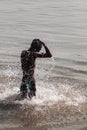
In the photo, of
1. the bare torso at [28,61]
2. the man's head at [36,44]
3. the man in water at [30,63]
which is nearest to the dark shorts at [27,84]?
the man in water at [30,63]

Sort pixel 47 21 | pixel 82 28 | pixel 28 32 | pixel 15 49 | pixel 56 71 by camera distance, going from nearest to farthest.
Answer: pixel 56 71 < pixel 15 49 < pixel 28 32 < pixel 82 28 < pixel 47 21

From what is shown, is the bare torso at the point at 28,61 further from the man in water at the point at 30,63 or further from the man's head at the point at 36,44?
the man's head at the point at 36,44

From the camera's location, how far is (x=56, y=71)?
1270 centimetres

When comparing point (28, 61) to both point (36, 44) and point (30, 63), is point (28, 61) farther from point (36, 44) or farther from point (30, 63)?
point (36, 44)

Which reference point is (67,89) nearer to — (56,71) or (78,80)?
(78,80)

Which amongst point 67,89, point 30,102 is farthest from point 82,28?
point 30,102

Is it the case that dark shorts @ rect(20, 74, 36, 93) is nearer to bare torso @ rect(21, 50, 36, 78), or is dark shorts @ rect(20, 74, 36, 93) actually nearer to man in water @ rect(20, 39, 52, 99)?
man in water @ rect(20, 39, 52, 99)

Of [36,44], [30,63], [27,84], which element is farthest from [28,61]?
[27,84]

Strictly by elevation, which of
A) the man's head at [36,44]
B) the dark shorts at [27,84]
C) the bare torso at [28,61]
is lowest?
the dark shorts at [27,84]

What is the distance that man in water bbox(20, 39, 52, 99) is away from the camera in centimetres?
931

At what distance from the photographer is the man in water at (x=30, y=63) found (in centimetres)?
931

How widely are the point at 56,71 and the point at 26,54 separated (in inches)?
137

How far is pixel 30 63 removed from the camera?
31.2 feet

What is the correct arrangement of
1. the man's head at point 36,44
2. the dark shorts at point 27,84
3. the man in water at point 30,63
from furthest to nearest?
the dark shorts at point 27,84
the man in water at point 30,63
the man's head at point 36,44
